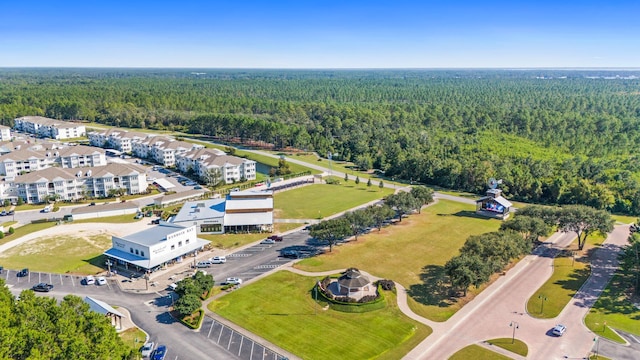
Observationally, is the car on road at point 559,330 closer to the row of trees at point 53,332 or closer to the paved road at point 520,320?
the paved road at point 520,320

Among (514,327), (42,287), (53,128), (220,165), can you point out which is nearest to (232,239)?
(42,287)

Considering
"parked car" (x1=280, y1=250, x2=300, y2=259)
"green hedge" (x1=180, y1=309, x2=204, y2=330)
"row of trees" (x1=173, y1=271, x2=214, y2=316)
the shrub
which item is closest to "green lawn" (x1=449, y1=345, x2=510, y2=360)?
the shrub

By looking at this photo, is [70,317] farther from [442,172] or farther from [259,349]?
[442,172]

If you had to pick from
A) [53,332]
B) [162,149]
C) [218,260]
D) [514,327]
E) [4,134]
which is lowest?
[514,327]

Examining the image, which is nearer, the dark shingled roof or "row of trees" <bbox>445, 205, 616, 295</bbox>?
the dark shingled roof

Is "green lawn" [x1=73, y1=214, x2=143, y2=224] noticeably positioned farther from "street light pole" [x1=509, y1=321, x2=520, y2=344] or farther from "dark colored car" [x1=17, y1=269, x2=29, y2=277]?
"street light pole" [x1=509, y1=321, x2=520, y2=344]

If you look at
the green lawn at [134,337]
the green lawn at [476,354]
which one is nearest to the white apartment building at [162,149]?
the green lawn at [134,337]

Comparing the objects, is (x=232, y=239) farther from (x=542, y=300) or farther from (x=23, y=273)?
(x=542, y=300)
